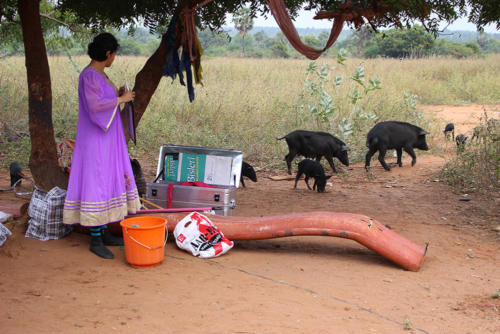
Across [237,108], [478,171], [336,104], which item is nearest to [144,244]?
[478,171]

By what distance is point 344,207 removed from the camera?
6512 mm

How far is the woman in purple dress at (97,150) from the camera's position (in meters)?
4.04

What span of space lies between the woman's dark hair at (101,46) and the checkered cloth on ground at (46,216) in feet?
4.42

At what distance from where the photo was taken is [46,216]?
4.48 metres

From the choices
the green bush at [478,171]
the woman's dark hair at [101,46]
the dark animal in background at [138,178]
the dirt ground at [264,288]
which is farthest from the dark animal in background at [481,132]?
the woman's dark hair at [101,46]

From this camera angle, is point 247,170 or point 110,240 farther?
point 247,170

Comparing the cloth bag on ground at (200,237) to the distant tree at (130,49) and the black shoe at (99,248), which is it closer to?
the black shoe at (99,248)

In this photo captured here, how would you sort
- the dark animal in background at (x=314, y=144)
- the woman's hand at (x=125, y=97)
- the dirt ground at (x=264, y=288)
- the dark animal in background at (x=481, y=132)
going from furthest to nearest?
the dark animal in background at (x=314, y=144) → the dark animal in background at (x=481, y=132) → the woman's hand at (x=125, y=97) → the dirt ground at (x=264, y=288)

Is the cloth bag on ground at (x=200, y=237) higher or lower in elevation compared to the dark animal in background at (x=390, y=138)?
lower

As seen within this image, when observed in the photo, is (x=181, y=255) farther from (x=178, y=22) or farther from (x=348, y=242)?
(x=178, y=22)

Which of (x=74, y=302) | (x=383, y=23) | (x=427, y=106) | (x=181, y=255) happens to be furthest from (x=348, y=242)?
(x=427, y=106)

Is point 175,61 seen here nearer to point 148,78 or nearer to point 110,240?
point 148,78

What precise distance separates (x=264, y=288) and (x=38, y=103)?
10.1ft

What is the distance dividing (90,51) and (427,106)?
42.0ft
